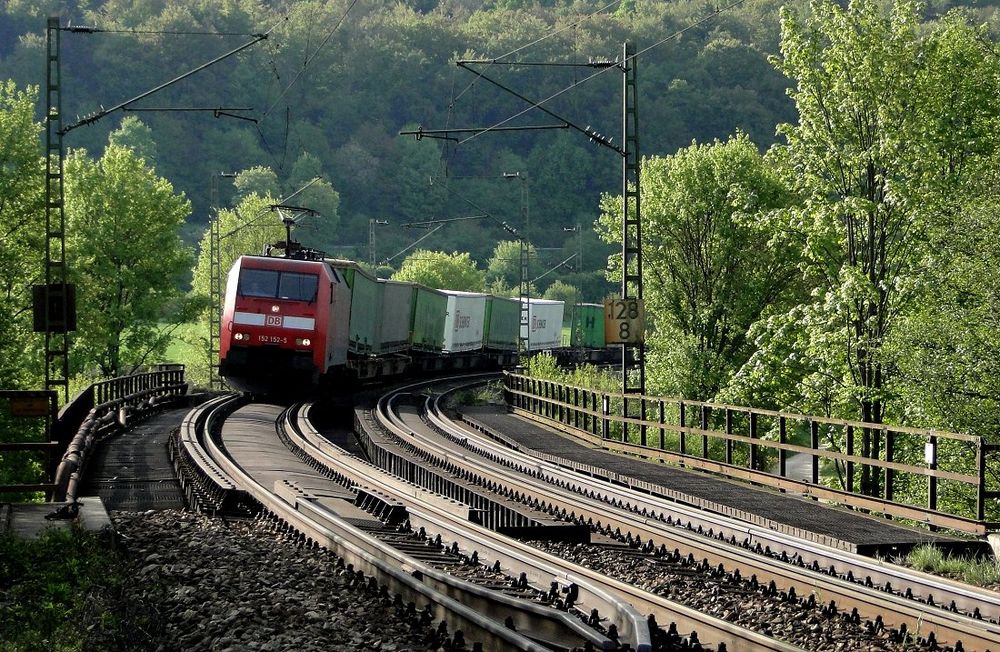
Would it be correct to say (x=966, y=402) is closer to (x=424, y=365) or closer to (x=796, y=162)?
(x=796, y=162)

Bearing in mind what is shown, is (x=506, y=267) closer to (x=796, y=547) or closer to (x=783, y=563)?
(x=796, y=547)

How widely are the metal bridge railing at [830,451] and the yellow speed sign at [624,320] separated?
128 centimetres

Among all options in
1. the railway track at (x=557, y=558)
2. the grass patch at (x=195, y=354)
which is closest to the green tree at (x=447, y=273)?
the grass patch at (x=195, y=354)

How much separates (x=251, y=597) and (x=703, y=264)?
4322 centimetres

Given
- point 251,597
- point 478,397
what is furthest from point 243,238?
point 251,597

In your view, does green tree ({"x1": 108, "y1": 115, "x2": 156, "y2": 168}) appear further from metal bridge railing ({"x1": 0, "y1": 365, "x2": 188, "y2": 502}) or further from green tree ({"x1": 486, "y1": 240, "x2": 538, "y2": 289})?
metal bridge railing ({"x1": 0, "y1": 365, "x2": 188, "y2": 502})

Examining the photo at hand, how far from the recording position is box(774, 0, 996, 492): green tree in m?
29.7

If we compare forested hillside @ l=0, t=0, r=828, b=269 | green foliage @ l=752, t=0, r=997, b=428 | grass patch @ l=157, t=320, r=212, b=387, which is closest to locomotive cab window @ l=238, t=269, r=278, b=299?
green foliage @ l=752, t=0, r=997, b=428

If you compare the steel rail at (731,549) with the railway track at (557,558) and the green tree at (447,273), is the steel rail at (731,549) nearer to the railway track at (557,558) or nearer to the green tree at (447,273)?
the railway track at (557,558)

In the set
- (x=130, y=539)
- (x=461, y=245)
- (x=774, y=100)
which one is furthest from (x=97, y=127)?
(x=130, y=539)

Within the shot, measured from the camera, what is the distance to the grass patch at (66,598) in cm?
774

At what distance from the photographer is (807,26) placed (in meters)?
31.6

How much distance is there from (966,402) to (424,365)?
3320 cm

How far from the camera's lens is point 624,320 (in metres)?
26.6
